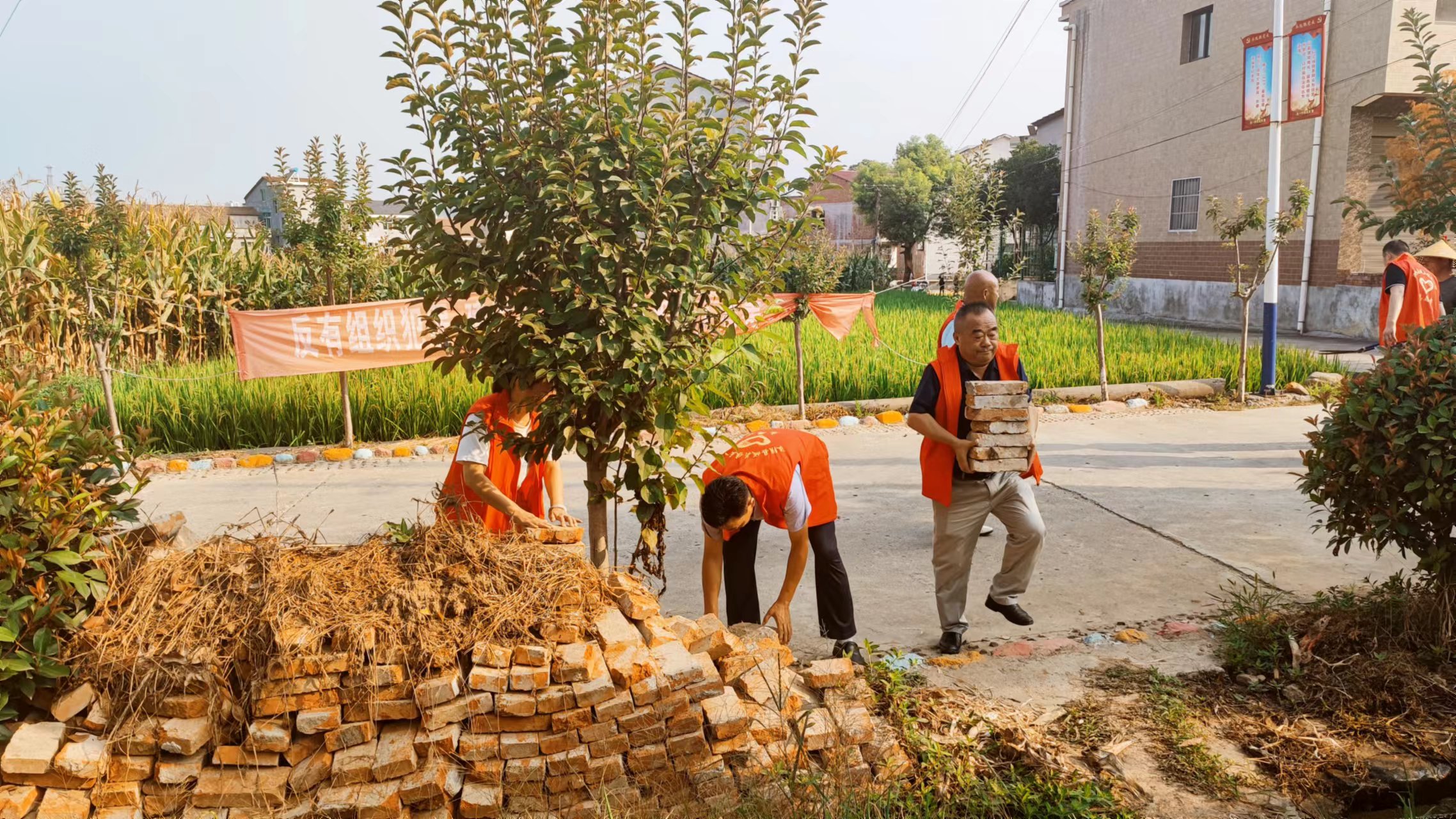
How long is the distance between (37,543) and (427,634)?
1.27 m

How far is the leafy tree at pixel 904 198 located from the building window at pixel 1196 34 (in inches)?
533

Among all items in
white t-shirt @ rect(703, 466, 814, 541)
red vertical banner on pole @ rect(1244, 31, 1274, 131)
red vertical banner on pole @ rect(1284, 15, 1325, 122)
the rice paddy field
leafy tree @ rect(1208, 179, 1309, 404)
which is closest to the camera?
white t-shirt @ rect(703, 466, 814, 541)

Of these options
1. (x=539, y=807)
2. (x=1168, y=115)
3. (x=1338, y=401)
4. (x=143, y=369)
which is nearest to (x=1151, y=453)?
(x=1338, y=401)

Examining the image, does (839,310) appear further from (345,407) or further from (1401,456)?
(1401,456)

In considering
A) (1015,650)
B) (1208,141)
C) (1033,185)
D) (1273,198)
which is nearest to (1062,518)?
(1015,650)

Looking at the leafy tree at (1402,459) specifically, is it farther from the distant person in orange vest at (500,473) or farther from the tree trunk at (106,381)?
the tree trunk at (106,381)

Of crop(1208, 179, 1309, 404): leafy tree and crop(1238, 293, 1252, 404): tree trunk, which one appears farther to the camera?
crop(1238, 293, 1252, 404): tree trunk

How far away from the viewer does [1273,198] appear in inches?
460

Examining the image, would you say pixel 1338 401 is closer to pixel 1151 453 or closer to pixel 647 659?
pixel 647 659

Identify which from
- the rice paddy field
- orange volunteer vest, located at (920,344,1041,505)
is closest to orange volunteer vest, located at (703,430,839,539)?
orange volunteer vest, located at (920,344,1041,505)

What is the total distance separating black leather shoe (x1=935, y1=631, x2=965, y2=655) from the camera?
463cm

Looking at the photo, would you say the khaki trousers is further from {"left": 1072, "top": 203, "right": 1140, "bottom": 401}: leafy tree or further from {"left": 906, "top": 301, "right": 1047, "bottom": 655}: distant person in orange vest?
{"left": 1072, "top": 203, "right": 1140, "bottom": 401}: leafy tree

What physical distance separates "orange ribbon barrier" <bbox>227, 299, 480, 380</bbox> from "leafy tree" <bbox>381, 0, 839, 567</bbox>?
5705 millimetres

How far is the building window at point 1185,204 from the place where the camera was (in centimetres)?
2122
